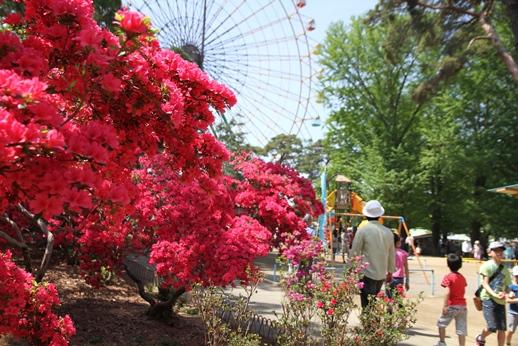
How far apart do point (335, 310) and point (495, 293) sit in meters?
2.64

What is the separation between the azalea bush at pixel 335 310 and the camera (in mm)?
4203

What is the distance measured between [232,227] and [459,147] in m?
21.4

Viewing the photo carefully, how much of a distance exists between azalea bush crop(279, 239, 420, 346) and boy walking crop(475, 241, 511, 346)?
1.95m

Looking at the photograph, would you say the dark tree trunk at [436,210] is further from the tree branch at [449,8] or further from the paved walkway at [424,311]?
the tree branch at [449,8]

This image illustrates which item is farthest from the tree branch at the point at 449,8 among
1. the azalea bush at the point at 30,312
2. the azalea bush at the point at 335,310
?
the azalea bush at the point at 30,312

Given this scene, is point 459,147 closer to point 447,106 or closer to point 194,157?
point 447,106

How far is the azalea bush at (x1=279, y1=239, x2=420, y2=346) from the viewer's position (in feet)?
13.8

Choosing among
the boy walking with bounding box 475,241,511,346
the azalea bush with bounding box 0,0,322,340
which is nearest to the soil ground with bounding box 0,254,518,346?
the azalea bush with bounding box 0,0,322,340

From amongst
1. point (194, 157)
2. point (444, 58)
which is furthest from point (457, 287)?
point (444, 58)

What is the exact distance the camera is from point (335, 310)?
4180 mm

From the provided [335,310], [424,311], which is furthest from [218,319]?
[424,311]

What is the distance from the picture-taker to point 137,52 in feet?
10.2

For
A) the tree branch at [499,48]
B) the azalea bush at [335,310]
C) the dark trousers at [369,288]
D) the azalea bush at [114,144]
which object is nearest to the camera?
the azalea bush at [114,144]

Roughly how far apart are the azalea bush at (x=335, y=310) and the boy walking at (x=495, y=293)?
1.95m
